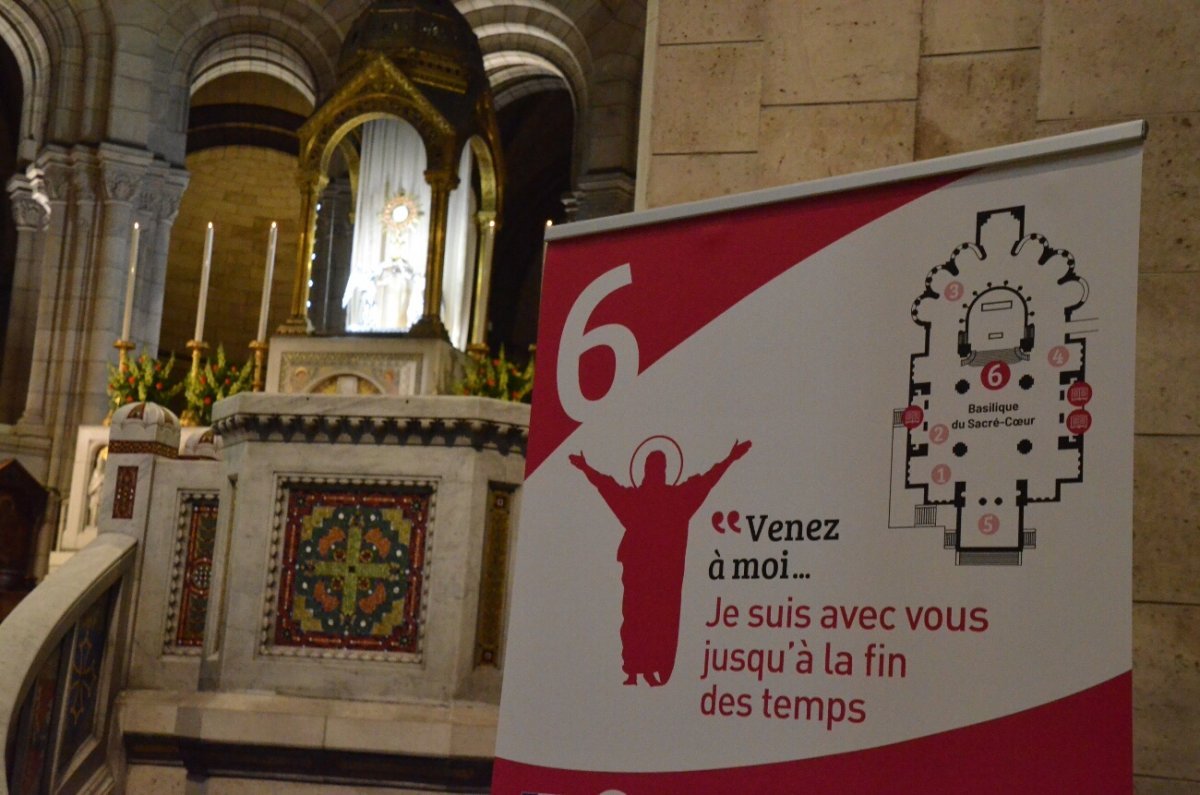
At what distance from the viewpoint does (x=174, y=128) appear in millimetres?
17234

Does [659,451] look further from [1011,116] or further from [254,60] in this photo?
[254,60]

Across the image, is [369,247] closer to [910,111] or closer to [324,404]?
[324,404]

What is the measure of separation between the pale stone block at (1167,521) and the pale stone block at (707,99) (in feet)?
3.55

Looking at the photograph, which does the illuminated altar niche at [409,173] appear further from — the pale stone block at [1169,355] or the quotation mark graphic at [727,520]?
the quotation mark graphic at [727,520]

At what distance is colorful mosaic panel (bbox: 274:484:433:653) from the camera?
655 centimetres

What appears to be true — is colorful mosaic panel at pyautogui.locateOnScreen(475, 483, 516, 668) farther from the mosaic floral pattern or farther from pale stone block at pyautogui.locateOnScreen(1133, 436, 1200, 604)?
pale stone block at pyautogui.locateOnScreen(1133, 436, 1200, 604)

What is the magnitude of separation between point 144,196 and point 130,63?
141 centimetres

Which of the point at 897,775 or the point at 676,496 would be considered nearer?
the point at 897,775

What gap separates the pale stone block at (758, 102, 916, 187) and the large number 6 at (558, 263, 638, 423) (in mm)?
824

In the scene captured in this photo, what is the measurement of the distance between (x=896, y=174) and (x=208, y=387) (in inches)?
348

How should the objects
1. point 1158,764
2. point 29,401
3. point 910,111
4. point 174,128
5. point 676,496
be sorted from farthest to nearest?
point 174,128
point 29,401
point 910,111
point 1158,764
point 676,496

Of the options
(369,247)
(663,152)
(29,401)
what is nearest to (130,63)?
(29,401)

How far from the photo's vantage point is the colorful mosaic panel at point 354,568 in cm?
655

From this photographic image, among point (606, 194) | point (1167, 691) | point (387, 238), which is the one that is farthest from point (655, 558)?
point (606, 194)
